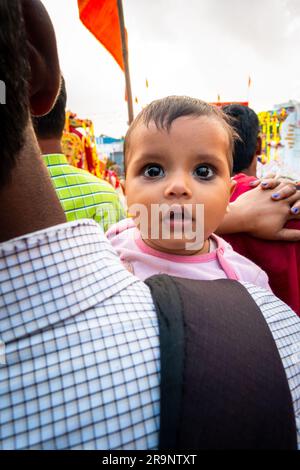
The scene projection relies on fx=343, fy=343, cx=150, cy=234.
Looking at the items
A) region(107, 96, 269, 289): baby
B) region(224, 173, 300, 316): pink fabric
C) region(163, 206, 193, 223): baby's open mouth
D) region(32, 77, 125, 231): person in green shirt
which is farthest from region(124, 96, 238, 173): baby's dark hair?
region(32, 77, 125, 231): person in green shirt

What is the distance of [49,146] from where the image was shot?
1947 mm

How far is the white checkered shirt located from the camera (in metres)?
0.48

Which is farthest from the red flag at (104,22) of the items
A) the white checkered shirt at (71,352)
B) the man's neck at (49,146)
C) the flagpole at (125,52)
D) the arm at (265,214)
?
the white checkered shirt at (71,352)

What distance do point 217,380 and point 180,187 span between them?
2.11 ft

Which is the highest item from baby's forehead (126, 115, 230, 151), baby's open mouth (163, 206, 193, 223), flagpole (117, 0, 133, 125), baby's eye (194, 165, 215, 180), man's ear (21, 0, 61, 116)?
flagpole (117, 0, 133, 125)

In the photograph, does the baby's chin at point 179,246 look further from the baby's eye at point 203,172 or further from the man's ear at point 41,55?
the man's ear at point 41,55

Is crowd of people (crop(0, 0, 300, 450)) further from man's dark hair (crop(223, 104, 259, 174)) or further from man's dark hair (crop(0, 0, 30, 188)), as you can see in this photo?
man's dark hair (crop(223, 104, 259, 174))

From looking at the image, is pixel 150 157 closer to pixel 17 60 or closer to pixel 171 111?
pixel 171 111

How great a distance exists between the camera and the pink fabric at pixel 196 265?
1216 millimetres

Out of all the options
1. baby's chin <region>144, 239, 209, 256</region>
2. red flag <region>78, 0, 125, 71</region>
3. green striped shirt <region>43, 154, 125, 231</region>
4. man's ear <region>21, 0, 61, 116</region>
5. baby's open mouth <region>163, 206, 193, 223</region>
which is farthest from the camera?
red flag <region>78, 0, 125, 71</region>

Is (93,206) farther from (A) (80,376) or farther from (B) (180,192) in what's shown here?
(A) (80,376)

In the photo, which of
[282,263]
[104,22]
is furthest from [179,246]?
[104,22]

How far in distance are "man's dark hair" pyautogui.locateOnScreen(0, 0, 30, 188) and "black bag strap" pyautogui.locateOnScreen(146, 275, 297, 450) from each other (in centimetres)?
34
